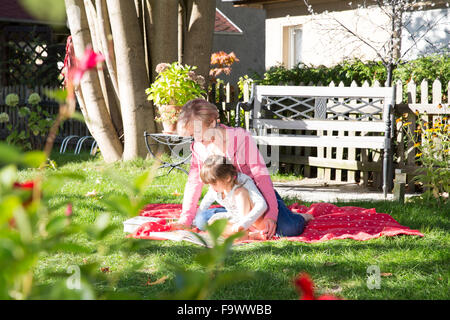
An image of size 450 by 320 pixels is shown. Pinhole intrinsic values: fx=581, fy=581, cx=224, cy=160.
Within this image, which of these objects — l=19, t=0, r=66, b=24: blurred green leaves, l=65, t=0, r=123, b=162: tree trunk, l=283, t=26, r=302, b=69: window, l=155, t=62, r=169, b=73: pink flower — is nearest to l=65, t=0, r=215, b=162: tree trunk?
l=65, t=0, r=123, b=162: tree trunk

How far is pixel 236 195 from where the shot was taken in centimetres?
425

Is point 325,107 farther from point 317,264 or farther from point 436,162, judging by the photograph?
point 317,264

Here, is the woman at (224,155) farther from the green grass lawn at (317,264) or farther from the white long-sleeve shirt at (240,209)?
the green grass lawn at (317,264)

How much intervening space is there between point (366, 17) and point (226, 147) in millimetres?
8393

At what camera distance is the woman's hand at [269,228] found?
432 centimetres

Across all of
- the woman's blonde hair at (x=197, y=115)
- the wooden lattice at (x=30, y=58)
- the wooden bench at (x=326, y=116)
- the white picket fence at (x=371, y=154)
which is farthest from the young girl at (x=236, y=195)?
the wooden lattice at (x=30, y=58)

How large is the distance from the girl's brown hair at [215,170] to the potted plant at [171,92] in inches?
127

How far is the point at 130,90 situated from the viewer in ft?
25.6

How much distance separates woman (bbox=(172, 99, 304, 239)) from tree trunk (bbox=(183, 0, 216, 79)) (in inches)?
150

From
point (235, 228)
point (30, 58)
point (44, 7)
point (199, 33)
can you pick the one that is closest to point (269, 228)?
point (235, 228)

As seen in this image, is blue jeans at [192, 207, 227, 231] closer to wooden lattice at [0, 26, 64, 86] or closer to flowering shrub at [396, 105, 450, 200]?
flowering shrub at [396, 105, 450, 200]

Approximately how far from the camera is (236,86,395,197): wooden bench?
6.63 m

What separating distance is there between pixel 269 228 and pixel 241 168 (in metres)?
0.51
